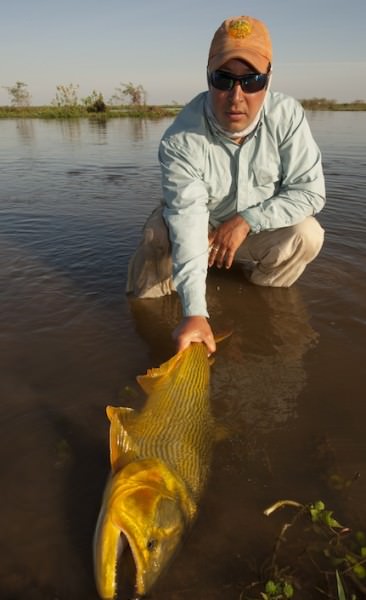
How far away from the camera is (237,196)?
3531 mm

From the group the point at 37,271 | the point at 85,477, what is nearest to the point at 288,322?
the point at 85,477

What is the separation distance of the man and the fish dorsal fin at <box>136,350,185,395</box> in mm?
251

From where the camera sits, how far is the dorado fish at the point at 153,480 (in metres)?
1.45

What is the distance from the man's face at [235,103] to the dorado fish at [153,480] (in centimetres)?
194

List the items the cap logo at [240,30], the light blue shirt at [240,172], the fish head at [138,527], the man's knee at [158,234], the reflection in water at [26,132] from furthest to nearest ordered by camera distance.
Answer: the reflection in water at [26,132], the man's knee at [158,234], the light blue shirt at [240,172], the cap logo at [240,30], the fish head at [138,527]

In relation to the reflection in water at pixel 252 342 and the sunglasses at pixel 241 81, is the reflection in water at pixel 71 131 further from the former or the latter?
the sunglasses at pixel 241 81

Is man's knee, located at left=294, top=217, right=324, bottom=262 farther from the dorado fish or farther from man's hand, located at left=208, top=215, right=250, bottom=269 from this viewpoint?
the dorado fish

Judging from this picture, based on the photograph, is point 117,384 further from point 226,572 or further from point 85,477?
point 226,572

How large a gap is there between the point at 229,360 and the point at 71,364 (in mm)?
1117

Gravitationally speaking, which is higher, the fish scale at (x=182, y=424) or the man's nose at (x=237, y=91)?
the man's nose at (x=237, y=91)

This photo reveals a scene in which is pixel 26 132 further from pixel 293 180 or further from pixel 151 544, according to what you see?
pixel 151 544

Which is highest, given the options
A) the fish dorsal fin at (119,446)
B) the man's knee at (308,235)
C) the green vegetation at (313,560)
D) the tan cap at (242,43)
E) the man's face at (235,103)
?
the tan cap at (242,43)

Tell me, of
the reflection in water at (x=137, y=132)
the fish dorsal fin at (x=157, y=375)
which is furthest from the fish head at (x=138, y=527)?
the reflection in water at (x=137, y=132)

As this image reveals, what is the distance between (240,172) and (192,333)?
1.56 metres
